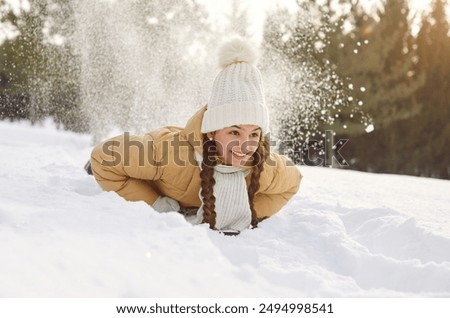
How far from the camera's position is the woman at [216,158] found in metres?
2.50

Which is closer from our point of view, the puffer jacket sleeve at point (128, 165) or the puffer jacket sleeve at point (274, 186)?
the puffer jacket sleeve at point (128, 165)

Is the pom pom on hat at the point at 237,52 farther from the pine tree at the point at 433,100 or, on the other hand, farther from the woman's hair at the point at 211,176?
the pine tree at the point at 433,100

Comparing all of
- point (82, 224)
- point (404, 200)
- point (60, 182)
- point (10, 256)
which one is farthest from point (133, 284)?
point (404, 200)

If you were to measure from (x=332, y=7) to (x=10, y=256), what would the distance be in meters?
14.0

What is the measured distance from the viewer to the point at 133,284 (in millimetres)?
1243

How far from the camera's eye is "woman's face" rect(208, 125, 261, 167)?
249 centimetres

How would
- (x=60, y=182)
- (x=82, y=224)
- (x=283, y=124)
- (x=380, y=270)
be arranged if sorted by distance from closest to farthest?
1. (x=82, y=224)
2. (x=380, y=270)
3. (x=60, y=182)
4. (x=283, y=124)

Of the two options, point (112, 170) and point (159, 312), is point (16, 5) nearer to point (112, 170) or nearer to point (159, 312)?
point (112, 170)

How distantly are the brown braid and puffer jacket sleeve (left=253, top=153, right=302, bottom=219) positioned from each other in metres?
0.30

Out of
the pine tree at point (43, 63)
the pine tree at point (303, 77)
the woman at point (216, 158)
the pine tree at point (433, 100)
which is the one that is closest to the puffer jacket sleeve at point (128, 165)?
the woman at point (216, 158)

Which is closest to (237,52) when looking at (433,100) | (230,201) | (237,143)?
(237,143)

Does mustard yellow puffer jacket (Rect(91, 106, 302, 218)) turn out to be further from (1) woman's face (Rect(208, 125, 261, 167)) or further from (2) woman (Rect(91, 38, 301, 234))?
(1) woman's face (Rect(208, 125, 261, 167))

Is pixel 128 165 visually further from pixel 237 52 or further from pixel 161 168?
pixel 237 52

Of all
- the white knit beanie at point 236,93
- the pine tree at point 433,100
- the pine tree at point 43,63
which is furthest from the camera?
the pine tree at point 433,100
